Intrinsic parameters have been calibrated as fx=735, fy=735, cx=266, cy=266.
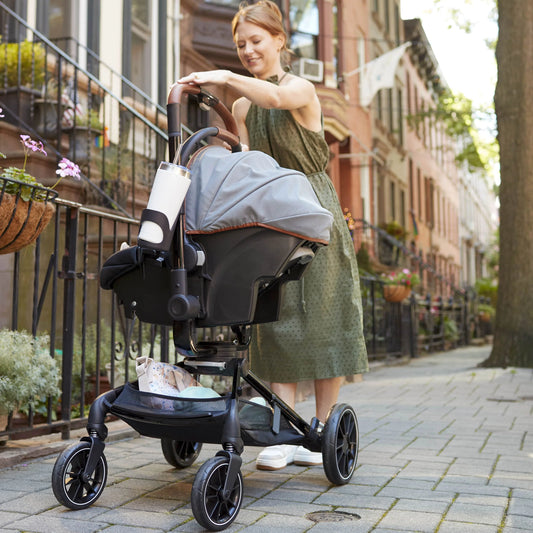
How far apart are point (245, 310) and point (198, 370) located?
1.22 feet

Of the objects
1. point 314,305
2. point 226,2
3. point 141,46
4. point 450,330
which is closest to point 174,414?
point 314,305

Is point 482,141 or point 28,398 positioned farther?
point 482,141

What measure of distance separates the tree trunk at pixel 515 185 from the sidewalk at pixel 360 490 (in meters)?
5.30

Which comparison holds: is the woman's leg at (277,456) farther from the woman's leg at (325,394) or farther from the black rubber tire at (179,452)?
the black rubber tire at (179,452)

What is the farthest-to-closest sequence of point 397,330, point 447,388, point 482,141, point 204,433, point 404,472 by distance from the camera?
1. point 482,141
2. point 397,330
3. point 447,388
4. point 404,472
5. point 204,433

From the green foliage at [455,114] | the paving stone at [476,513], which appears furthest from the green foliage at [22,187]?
the green foliage at [455,114]

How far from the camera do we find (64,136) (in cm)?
798

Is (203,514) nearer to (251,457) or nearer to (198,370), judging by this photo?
(198,370)

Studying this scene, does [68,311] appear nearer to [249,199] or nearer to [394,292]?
[249,199]

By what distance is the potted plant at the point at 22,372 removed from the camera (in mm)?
3660

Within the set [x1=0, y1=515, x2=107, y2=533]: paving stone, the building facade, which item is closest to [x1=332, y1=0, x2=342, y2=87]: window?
the building facade

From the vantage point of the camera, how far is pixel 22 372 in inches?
146

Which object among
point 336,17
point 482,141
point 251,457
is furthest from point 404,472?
point 482,141

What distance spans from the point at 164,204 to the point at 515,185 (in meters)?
9.11
